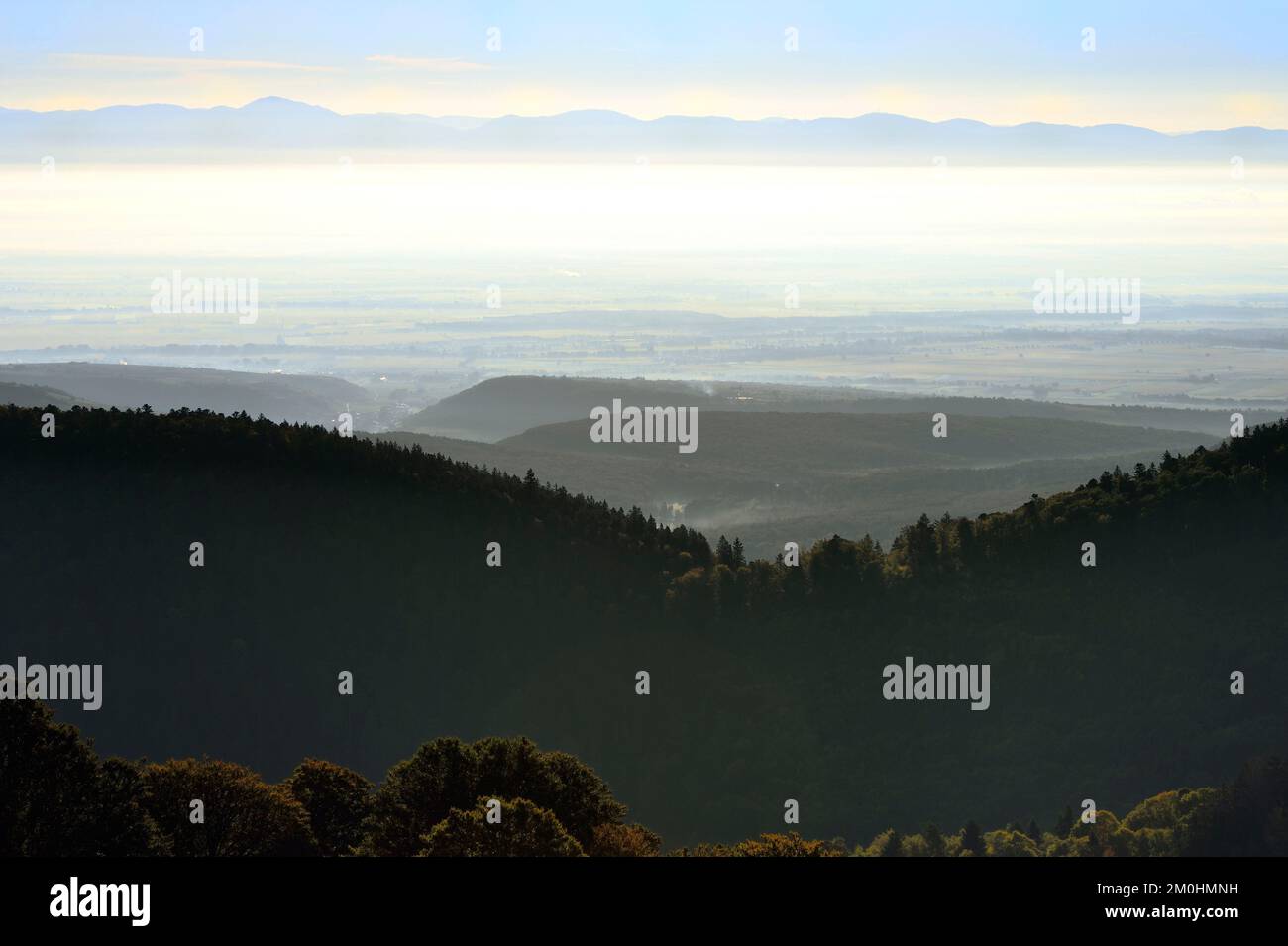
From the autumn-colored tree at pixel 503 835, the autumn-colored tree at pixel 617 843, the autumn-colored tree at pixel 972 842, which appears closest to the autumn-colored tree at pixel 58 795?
the autumn-colored tree at pixel 503 835

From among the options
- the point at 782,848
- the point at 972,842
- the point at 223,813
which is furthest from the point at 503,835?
the point at 972,842

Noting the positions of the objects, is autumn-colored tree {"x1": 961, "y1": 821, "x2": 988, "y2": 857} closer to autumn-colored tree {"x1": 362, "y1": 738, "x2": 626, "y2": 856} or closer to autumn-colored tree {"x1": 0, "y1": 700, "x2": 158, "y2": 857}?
autumn-colored tree {"x1": 362, "y1": 738, "x2": 626, "y2": 856}

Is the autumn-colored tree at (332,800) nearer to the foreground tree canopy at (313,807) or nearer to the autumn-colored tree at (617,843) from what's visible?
the foreground tree canopy at (313,807)

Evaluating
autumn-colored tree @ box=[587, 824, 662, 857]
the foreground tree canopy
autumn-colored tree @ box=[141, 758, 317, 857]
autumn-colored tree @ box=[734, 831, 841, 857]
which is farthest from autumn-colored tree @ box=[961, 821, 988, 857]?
autumn-colored tree @ box=[141, 758, 317, 857]

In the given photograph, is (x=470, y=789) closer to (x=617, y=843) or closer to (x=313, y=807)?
(x=617, y=843)
